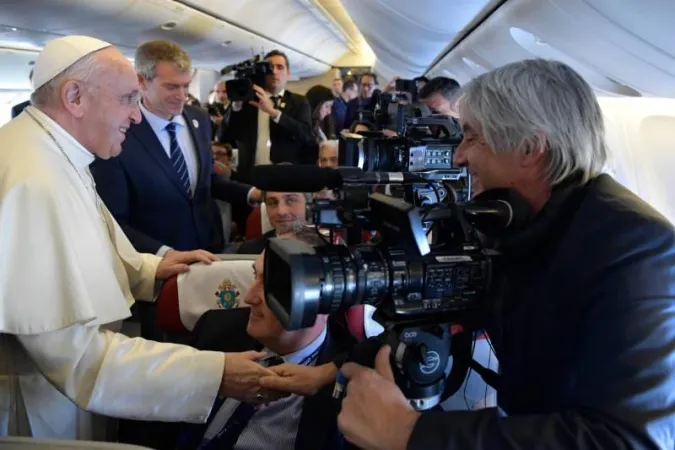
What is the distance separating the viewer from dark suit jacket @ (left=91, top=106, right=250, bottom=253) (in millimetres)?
2664

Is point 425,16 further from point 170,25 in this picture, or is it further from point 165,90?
point 170,25

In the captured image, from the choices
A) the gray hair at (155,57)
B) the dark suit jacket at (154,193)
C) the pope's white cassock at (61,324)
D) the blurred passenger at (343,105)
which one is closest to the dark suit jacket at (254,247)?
the dark suit jacket at (154,193)

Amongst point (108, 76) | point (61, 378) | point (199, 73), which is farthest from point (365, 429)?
point (199, 73)

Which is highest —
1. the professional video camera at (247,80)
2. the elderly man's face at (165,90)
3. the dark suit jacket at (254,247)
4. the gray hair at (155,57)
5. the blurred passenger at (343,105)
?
the blurred passenger at (343,105)

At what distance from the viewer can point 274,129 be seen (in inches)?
182

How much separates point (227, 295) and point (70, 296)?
77 centimetres

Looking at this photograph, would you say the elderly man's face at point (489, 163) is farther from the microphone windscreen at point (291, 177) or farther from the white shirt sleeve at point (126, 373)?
the white shirt sleeve at point (126, 373)

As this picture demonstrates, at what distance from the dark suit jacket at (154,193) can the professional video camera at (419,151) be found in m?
0.85

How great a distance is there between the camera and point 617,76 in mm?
2775

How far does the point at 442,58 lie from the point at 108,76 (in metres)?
5.34

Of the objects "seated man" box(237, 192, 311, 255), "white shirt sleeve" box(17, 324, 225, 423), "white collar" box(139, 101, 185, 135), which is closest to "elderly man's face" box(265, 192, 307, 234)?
"seated man" box(237, 192, 311, 255)

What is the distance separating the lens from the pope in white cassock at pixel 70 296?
1.55 meters

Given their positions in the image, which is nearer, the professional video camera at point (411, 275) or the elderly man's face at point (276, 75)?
the professional video camera at point (411, 275)

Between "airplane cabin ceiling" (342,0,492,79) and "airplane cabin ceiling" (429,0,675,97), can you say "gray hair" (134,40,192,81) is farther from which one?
"airplane cabin ceiling" (429,0,675,97)
